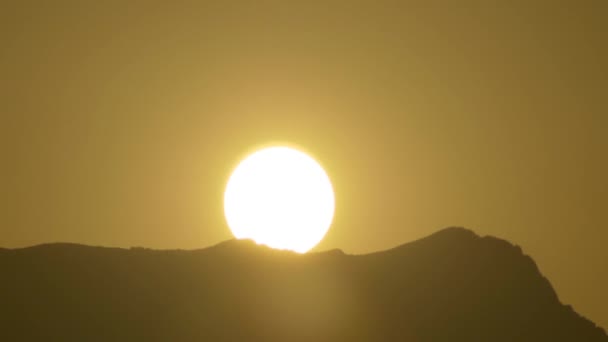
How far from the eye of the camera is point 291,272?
182ft

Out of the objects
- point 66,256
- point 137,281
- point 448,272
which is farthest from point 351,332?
point 66,256

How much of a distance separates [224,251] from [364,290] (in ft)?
24.8

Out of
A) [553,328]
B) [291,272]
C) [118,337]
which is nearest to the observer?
[118,337]

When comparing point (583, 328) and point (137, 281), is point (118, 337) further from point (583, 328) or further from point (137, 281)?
point (583, 328)

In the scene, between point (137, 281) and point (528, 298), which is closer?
point (137, 281)

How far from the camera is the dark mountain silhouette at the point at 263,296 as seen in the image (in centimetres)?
5247

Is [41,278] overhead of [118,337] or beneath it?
overhead

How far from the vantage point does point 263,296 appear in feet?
179

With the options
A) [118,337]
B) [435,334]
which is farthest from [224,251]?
[435,334]

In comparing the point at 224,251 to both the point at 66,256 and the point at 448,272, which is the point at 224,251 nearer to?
the point at 66,256

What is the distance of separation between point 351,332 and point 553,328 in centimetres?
1252

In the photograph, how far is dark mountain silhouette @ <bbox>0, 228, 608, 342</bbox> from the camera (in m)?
52.5

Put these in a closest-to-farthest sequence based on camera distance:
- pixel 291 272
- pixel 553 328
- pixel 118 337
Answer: pixel 118 337 < pixel 291 272 < pixel 553 328

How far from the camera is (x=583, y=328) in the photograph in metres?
59.8
